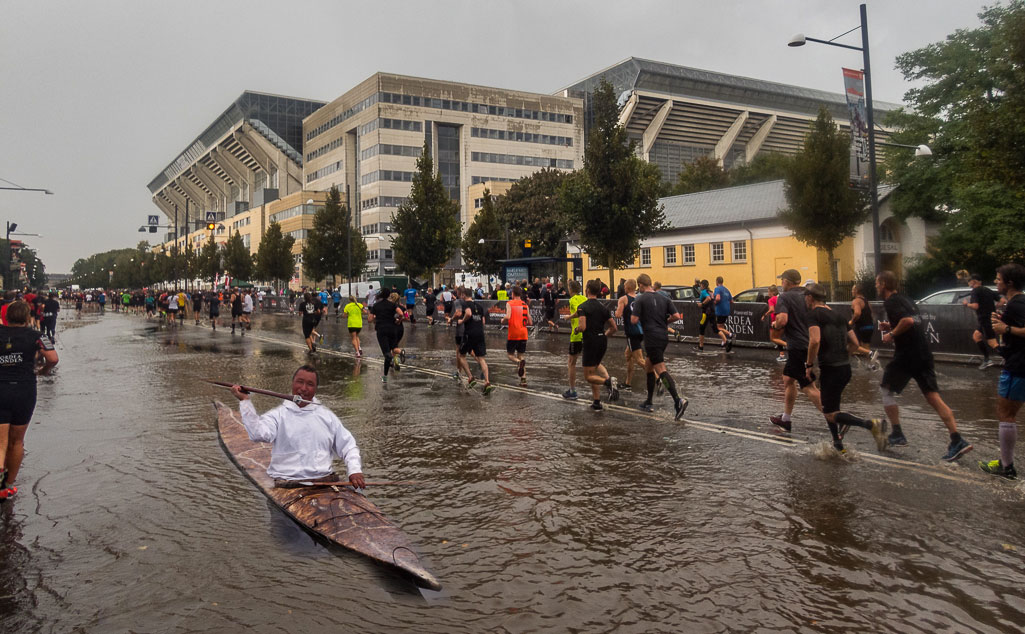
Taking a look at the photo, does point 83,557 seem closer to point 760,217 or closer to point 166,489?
point 166,489

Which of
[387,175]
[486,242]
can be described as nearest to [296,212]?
[387,175]

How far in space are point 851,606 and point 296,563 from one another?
3260mm

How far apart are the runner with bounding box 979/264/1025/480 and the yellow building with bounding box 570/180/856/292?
86.8ft

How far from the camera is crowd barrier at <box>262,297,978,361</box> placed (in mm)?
15680

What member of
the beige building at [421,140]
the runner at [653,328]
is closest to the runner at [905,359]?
the runner at [653,328]

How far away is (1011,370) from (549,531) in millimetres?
4336

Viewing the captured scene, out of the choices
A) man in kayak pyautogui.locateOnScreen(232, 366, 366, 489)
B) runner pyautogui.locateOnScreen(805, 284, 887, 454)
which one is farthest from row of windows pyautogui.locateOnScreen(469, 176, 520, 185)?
man in kayak pyautogui.locateOnScreen(232, 366, 366, 489)

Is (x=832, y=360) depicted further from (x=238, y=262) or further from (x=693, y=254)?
(x=238, y=262)

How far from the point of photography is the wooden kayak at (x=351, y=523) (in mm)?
4184

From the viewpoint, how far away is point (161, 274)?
11144cm

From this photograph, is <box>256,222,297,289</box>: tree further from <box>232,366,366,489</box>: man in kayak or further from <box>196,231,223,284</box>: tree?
<box>232,366,366,489</box>: man in kayak

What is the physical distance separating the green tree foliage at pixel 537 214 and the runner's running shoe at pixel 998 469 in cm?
4805

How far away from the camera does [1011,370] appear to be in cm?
616

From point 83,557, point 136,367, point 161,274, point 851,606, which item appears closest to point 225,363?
point 136,367
